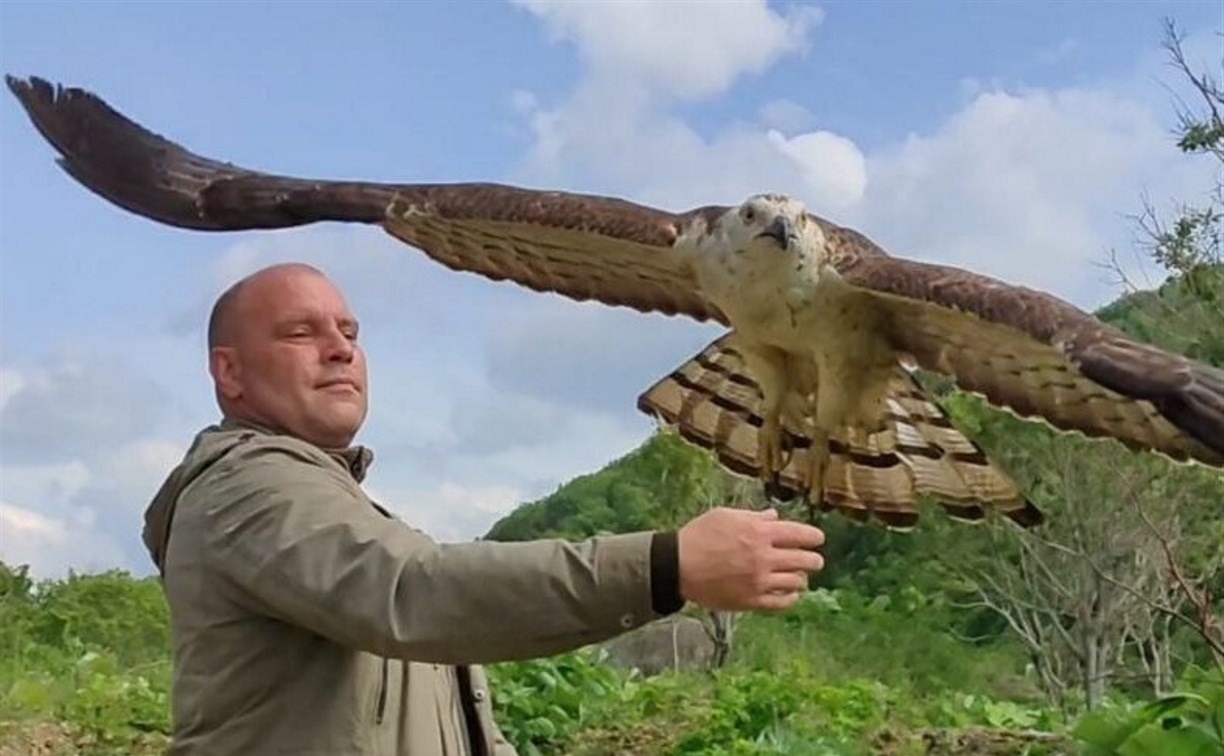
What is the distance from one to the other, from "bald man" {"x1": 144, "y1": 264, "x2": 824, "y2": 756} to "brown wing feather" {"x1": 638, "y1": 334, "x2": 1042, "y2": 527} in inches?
84.1

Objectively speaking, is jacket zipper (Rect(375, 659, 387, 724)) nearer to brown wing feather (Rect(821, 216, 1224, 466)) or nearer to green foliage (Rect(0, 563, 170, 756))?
brown wing feather (Rect(821, 216, 1224, 466))

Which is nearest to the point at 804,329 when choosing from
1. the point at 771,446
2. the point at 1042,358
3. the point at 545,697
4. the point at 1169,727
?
the point at 771,446

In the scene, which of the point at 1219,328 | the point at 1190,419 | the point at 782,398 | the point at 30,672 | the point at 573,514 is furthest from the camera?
the point at 573,514

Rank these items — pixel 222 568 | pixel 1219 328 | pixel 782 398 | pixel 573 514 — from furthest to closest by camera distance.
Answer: pixel 573 514 < pixel 1219 328 < pixel 782 398 < pixel 222 568

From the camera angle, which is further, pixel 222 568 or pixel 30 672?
pixel 30 672

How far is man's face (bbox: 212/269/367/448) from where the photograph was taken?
2.46m

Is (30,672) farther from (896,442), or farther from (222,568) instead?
(222,568)

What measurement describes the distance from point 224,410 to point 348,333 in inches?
8.4

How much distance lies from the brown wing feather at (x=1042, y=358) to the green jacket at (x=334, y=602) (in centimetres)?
175

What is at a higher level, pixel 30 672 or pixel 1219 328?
pixel 1219 328

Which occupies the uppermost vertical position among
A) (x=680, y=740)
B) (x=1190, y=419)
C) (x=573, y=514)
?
(x=573, y=514)

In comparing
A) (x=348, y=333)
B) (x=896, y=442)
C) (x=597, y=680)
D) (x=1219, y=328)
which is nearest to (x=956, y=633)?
(x=1219, y=328)

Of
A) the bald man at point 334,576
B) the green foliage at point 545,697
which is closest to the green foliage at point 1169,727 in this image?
the green foliage at point 545,697

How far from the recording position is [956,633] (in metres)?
23.0
